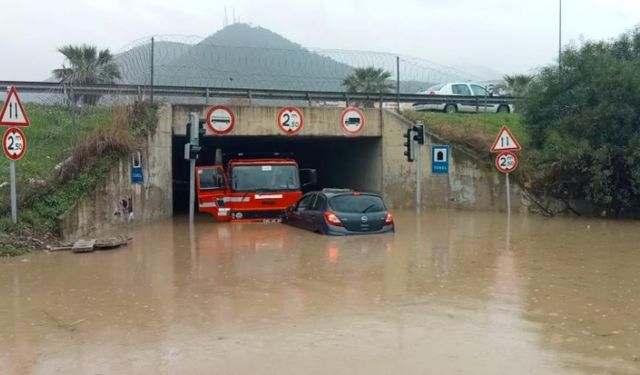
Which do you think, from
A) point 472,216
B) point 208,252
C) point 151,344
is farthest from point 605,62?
point 151,344

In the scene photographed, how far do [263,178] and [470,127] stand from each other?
329 inches

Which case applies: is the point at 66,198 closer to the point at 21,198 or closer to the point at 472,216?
the point at 21,198

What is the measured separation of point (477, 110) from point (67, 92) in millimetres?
16108

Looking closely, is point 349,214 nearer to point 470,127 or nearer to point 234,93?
point 234,93

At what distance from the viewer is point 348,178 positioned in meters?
28.5

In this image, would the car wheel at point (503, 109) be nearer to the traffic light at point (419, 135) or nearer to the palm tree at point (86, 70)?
the traffic light at point (419, 135)

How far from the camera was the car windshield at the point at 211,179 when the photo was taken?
820 inches

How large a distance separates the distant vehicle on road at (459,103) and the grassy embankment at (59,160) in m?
12.3

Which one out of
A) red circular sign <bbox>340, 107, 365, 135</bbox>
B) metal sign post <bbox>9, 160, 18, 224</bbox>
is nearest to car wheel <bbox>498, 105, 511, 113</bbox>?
red circular sign <bbox>340, 107, 365, 135</bbox>

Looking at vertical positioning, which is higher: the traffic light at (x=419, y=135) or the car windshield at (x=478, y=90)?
the car windshield at (x=478, y=90)

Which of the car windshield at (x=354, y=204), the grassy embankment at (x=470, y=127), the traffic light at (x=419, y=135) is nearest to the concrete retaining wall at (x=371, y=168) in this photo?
the grassy embankment at (x=470, y=127)

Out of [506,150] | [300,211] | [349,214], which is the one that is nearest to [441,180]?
[506,150]

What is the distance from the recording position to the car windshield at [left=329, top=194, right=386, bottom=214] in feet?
51.2

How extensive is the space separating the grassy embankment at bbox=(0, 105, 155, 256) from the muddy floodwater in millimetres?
1344
